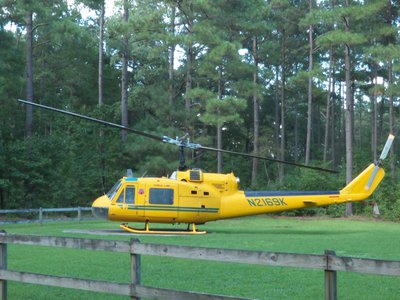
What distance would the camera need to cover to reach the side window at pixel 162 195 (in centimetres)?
1680

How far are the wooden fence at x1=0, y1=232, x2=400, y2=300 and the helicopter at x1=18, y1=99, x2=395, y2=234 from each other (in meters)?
11.0

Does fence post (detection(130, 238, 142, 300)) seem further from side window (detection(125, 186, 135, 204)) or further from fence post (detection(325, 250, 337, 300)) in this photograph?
side window (detection(125, 186, 135, 204))

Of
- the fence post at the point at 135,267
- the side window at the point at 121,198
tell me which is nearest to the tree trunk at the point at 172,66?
the side window at the point at 121,198

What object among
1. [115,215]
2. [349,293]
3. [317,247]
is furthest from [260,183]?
[349,293]

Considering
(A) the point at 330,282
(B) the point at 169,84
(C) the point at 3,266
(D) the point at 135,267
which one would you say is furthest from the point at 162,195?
(B) the point at 169,84

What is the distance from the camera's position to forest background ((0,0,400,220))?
27562mm

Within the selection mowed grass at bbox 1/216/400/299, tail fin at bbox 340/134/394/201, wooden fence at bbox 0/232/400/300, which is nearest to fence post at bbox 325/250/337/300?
wooden fence at bbox 0/232/400/300

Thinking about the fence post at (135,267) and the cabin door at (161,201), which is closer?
the fence post at (135,267)

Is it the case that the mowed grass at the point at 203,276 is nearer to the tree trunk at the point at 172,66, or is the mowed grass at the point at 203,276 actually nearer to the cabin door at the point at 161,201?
Answer: the cabin door at the point at 161,201

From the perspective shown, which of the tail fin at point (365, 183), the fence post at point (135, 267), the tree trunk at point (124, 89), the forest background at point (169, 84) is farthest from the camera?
the tree trunk at point (124, 89)

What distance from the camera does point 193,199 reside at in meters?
17.0

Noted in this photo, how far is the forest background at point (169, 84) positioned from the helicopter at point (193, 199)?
9.25 meters

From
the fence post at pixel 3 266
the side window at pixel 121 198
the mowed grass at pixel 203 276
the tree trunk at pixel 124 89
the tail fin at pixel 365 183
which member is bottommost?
the mowed grass at pixel 203 276

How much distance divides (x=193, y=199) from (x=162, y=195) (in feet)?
3.18
